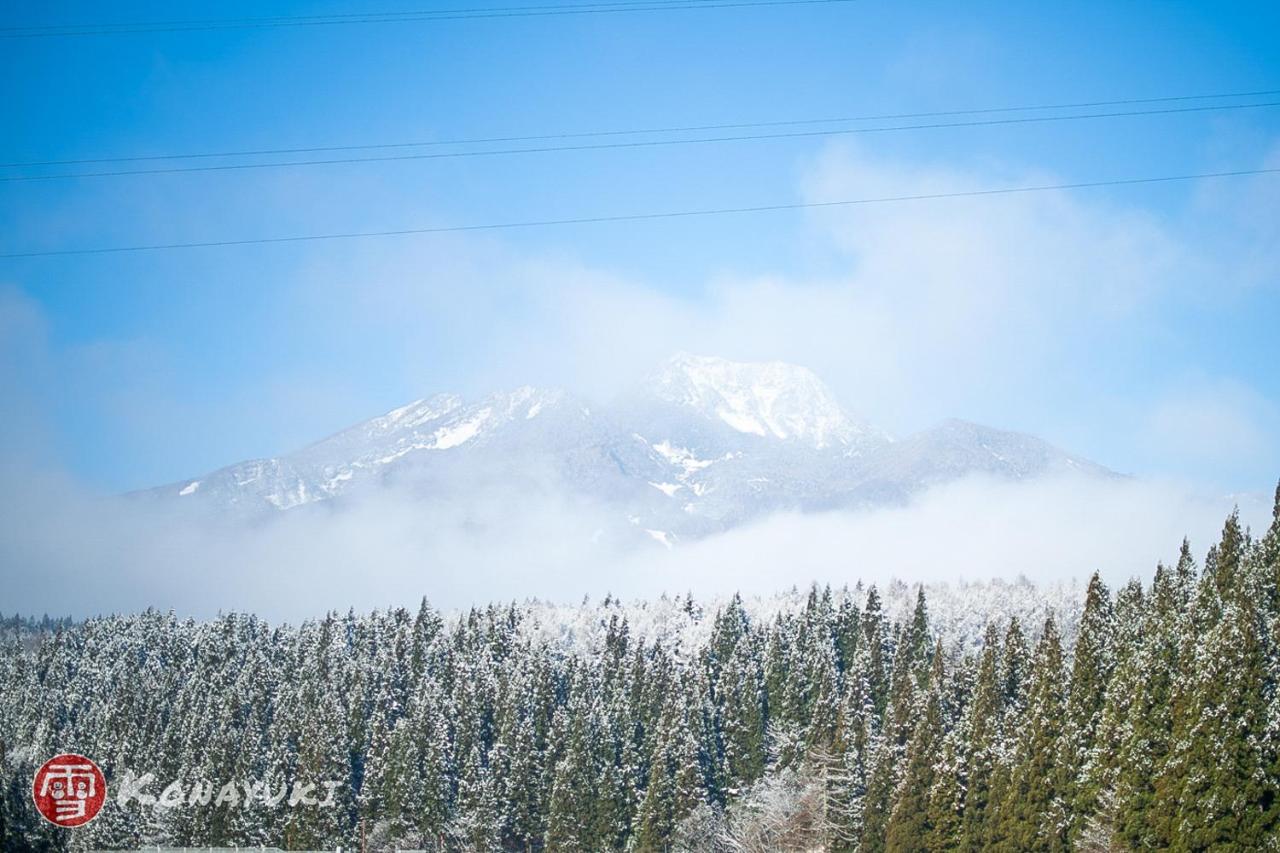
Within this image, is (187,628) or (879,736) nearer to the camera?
(879,736)

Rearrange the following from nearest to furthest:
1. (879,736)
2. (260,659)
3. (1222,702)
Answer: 1. (1222,702)
2. (879,736)
3. (260,659)

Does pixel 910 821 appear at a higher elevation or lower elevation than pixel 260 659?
lower

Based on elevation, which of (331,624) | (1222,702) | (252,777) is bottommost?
(252,777)

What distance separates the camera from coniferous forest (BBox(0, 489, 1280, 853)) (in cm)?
4744

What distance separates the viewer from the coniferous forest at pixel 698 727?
4744 centimetres

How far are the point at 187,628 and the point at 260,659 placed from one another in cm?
3850

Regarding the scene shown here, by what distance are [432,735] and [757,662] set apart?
3067 centimetres

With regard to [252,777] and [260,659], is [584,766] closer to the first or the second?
[252,777]

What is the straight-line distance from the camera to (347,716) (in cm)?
11394

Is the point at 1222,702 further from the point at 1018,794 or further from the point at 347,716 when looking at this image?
the point at 347,716

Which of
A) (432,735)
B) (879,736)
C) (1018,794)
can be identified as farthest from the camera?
(432,735)

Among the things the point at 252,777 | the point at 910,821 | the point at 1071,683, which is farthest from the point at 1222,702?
the point at 252,777

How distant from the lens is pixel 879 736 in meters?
78.2

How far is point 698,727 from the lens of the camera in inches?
3684
